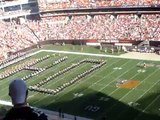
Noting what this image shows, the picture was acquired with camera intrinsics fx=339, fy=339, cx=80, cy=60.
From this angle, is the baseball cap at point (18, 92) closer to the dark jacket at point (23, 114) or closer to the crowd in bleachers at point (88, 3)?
the dark jacket at point (23, 114)

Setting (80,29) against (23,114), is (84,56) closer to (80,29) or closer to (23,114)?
→ (80,29)

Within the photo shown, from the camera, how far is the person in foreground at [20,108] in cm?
198

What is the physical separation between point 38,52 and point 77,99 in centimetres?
1787

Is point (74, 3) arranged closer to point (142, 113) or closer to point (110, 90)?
point (110, 90)

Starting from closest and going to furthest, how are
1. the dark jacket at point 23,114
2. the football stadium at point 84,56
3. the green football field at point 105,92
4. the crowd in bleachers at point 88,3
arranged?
the dark jacket at point 23,114 → the green football field at point 105,92 → the football stadium at point 84,56 → the crowd in bleachers at point 88,3

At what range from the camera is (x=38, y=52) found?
141 ft

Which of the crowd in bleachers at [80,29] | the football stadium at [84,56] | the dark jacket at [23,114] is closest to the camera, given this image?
the dark jacket at [23,114]

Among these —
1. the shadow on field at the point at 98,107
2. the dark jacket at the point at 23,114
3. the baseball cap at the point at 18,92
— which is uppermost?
the baseball cap at the point at 18,92

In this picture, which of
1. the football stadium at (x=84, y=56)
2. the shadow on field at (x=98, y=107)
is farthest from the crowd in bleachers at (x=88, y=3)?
the shadow on field at (x=98, y=107)

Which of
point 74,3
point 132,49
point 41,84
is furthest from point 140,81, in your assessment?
point 74,3

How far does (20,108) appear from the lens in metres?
2.01

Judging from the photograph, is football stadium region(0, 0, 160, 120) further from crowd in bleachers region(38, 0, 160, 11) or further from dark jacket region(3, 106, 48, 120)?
dark jacket region(3, 106, 48, 120)

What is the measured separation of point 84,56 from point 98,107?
1435cm

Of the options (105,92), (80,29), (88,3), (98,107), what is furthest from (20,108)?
(88,3)
